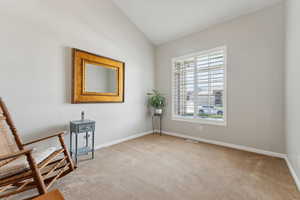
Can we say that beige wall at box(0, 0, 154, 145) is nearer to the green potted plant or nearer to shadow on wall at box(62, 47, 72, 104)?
shadow on wall at box(62, 47, 72, 104)

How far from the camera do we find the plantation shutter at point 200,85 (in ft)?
9.99

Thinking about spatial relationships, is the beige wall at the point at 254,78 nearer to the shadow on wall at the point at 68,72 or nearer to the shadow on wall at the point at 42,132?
the shadow on wall at the point at 68,72

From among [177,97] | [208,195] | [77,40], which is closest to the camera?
[208,195]

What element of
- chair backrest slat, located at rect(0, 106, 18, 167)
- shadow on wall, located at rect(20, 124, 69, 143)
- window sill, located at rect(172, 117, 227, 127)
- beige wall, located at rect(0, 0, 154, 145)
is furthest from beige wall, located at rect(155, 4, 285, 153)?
chair backrest slat, located at rect(0, 106, 18, 167)

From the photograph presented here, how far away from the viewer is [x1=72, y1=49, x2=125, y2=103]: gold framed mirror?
2.45 m

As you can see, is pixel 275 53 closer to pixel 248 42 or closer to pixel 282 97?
pixel 248 42

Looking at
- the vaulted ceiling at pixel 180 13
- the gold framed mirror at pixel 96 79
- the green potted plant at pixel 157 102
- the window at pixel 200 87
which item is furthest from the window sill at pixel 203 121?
the vaulted ceiling at pixel 180 13

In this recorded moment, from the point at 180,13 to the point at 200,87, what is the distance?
1.73 meters

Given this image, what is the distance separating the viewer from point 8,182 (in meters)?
1.16

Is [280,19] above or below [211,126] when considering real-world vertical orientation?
above

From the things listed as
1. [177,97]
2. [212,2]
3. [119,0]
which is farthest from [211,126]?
[119,0]

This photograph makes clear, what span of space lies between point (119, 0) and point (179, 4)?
1.31m

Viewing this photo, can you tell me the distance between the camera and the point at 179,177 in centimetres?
178

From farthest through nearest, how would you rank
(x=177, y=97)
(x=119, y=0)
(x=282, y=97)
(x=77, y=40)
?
1. (x=177, y=97)
2. (x=119, y=0)
3. (x=77, y=40)
4. (x=282, y=97)
